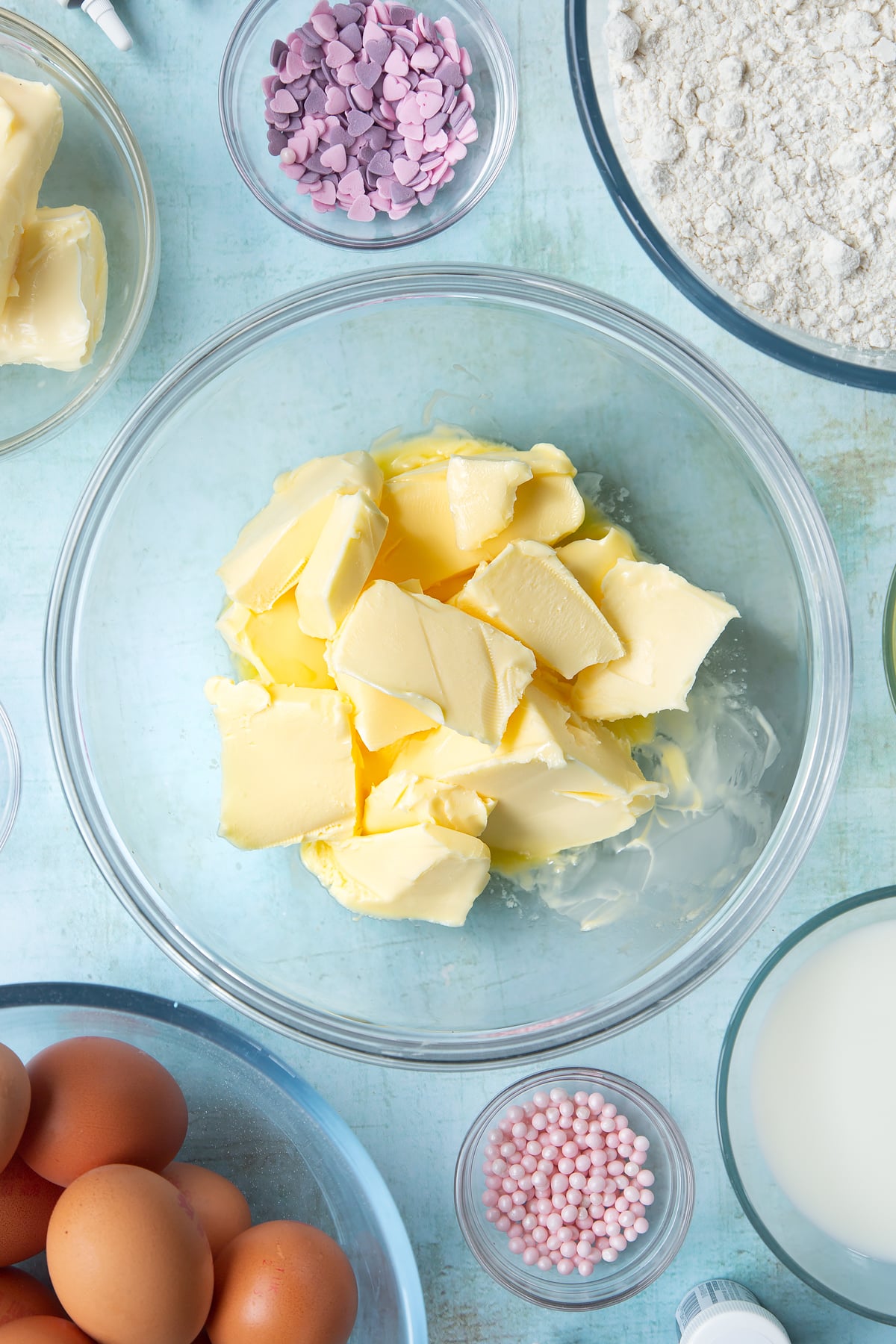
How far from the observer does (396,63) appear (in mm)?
1192

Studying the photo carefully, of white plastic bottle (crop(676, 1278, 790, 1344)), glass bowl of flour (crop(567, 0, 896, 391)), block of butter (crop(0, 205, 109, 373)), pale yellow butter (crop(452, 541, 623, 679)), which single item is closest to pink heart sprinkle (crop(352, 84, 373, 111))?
glass bowl of flour (crop(567, 0, 896, 391))

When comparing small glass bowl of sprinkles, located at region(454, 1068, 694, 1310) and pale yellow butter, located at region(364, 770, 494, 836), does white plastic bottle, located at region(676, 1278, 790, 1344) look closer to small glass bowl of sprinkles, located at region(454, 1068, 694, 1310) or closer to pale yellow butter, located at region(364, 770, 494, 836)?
small glass bowl of sprinkles, located at region(454, 1068, 694, 1310)

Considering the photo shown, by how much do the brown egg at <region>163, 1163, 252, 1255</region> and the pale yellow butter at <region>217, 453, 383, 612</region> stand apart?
24.9 inches

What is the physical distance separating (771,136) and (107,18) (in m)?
0.77

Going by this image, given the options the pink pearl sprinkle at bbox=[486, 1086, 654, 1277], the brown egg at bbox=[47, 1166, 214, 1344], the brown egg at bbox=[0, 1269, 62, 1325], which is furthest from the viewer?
the pink pearl sprinkle at bbox=[486, 1086, 654, 1277]

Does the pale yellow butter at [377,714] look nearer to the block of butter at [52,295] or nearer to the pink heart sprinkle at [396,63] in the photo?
the block of butter at [52,295]

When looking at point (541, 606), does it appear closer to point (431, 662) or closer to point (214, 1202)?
point (431, 662)

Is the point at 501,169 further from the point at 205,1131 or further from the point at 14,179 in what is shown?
the point at 205,1131

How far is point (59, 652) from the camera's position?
1155 millimetres

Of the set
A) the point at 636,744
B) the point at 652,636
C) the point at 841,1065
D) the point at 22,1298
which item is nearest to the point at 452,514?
the point at 652,636

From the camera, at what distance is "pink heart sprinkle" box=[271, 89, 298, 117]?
1.20 m

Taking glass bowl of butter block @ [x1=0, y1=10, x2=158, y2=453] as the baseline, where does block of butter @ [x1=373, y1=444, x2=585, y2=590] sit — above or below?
below

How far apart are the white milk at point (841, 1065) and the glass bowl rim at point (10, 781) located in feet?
3.14

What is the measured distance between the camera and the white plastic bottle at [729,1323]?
1188mm
